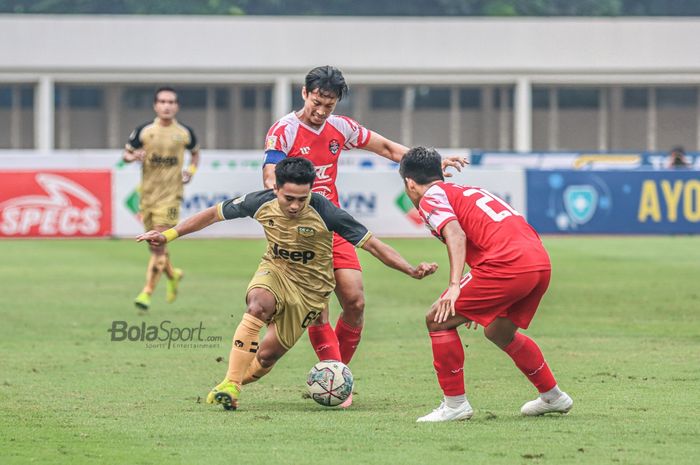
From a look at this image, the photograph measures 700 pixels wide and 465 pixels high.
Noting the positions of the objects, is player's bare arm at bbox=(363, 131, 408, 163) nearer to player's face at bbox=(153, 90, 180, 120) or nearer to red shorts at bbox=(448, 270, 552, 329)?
red shorts at bbox=(448, 270, 552, 329)

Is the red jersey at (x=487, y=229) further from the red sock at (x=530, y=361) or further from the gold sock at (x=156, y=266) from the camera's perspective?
the gold sock at (x=156, y=266)

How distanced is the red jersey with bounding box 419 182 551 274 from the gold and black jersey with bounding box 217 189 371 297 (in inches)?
29.4

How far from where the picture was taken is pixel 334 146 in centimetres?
957

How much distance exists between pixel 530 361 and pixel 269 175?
2073 millimetres

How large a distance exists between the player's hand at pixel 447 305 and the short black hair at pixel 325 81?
1868 millimetres

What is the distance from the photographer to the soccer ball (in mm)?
8641

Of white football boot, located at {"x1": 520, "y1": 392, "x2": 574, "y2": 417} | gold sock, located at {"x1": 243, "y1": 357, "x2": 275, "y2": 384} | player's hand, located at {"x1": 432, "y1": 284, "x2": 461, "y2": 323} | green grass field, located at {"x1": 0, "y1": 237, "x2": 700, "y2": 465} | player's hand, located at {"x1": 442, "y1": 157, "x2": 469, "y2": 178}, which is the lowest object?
green grass field, located at {"x1": 0, "y1": 237, "x2": 700, "y2": 465}

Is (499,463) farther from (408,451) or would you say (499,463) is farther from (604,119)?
(604,119)

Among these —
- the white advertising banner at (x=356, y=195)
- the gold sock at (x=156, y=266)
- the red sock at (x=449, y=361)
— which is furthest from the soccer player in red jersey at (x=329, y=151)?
the white advertising banner at (x=356, y=195)

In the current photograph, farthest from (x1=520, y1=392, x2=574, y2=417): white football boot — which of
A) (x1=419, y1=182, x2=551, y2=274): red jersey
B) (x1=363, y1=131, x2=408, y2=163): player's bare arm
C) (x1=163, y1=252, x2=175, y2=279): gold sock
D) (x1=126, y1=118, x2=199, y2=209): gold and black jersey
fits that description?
(x1=126, y1=118, x2=199, y2=209): gold and black jersey

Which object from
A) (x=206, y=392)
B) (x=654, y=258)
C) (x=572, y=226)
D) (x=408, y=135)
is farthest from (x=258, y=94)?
(x=206, y=392)

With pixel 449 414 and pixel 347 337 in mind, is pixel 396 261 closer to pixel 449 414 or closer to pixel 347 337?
pixel 449 414

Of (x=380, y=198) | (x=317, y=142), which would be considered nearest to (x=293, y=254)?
(x=317, y=142)

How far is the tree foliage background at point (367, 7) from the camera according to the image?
2290 inches
